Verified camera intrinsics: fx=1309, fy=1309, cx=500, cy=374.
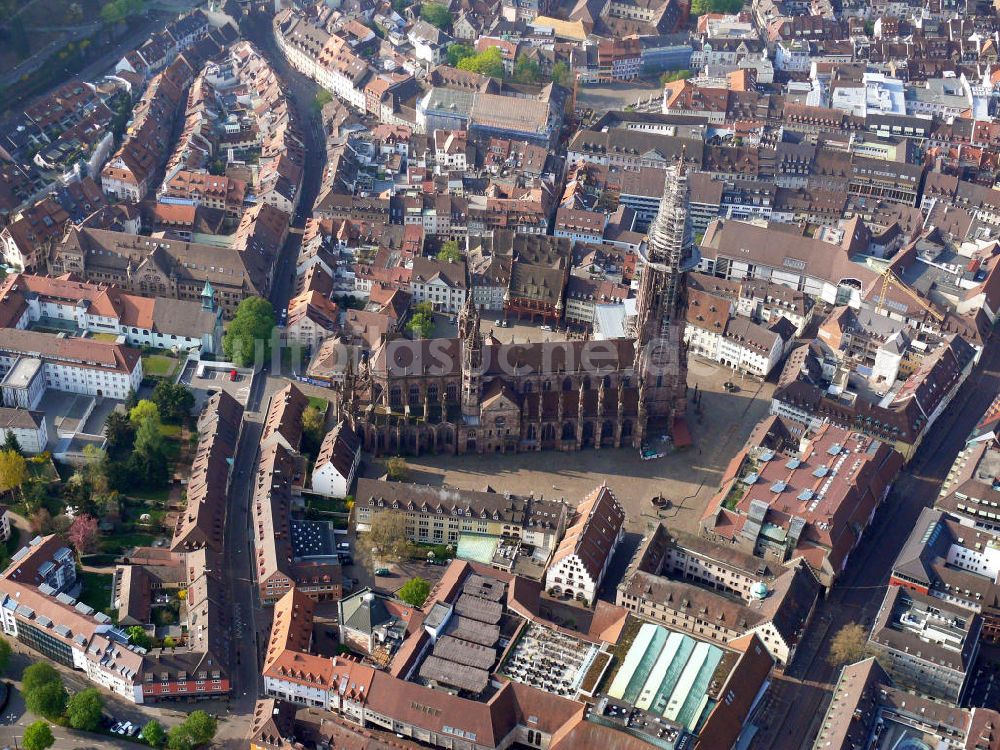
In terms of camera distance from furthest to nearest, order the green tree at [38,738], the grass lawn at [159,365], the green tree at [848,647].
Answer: the grass lawn at [159,365]
the green tree at [848,647]
the green tree at [38,738]

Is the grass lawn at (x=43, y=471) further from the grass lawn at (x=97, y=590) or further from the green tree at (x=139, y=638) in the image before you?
the green tree at (x=139, y=638)

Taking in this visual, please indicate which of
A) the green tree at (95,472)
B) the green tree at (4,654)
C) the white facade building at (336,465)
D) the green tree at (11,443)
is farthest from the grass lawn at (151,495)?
the green tree at (4,654)

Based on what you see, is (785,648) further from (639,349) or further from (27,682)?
(27,682)

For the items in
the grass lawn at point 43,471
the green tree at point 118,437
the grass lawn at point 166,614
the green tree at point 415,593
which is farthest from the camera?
the green tree at point 118,437

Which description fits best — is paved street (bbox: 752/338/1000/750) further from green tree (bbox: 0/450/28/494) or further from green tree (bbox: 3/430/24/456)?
green tree (bbox: 3/430/24/456)

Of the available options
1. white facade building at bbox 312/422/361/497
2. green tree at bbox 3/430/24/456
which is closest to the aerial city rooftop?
white facade building at bbox 312/422/361/497

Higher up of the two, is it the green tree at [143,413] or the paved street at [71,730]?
the green tree at [143,413]

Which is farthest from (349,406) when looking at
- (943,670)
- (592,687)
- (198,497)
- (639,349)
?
(943,670)
